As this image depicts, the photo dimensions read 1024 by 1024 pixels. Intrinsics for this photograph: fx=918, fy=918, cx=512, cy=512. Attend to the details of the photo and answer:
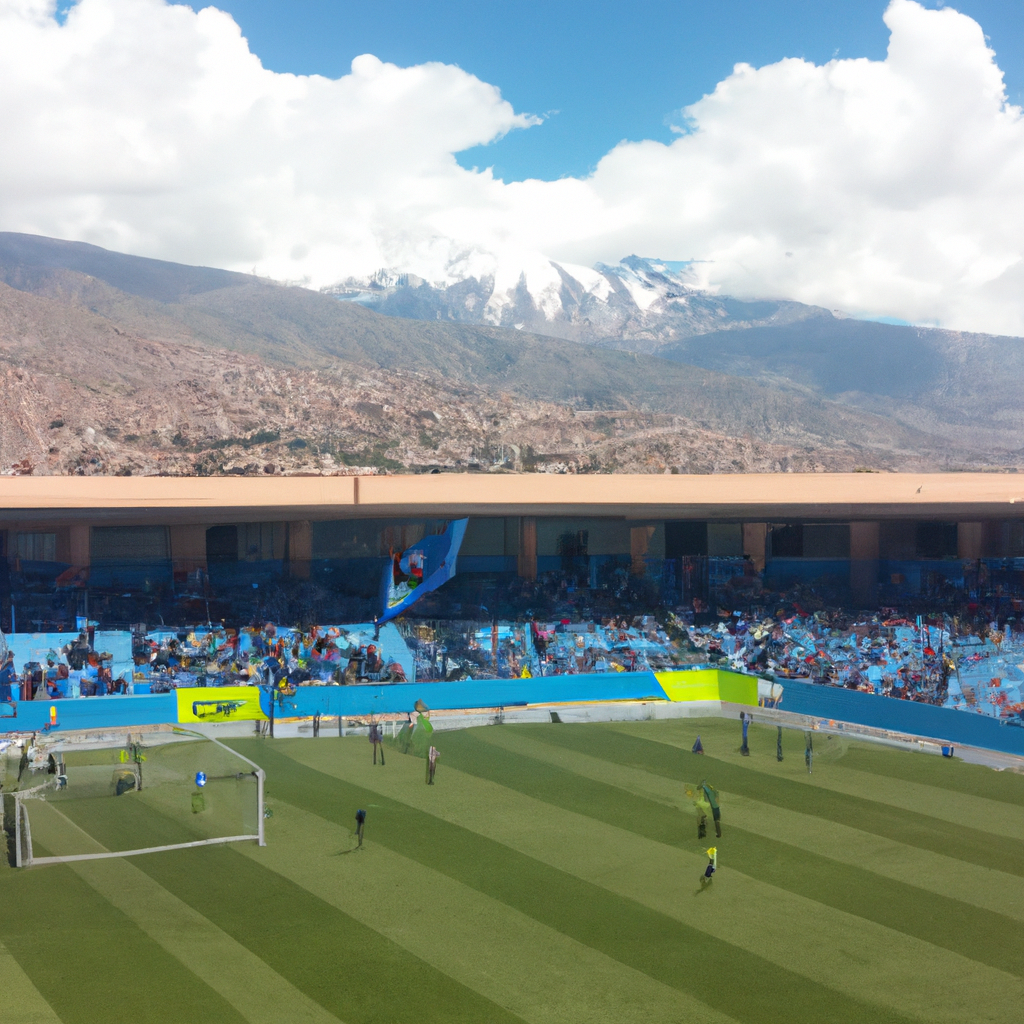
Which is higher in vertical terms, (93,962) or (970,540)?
(970,540)

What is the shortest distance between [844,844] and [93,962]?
9906 millimetres

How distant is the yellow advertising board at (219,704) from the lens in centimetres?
2066

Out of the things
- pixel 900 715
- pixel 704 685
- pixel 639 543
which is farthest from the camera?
pixel 639 543

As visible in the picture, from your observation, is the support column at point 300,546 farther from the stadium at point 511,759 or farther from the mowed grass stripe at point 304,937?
the mowed grass stripe at point 304,937

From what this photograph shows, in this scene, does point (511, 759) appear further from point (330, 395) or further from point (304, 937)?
point (330, 395)

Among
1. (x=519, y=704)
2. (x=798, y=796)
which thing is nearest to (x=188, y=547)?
(x=519, y=704)

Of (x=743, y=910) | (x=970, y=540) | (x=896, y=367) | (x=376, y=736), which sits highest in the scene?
(x=896, y=367)

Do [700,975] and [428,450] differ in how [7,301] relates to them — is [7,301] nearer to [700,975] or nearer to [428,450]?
[428,450]

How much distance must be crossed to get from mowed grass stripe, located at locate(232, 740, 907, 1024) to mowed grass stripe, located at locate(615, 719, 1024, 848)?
6.08 meters

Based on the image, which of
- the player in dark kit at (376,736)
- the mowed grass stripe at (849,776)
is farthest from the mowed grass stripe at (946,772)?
the player in dark kit at (376,736)

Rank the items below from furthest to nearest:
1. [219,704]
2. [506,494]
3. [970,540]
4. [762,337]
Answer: [762,337], [970,540], [506,494], [219,704]

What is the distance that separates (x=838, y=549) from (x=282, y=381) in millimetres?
37112

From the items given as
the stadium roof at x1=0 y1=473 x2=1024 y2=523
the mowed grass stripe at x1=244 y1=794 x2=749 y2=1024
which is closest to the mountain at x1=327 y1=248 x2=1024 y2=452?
the stadium roof at x1=0 y1=473 x2=1024 y2=523

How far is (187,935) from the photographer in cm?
1018
